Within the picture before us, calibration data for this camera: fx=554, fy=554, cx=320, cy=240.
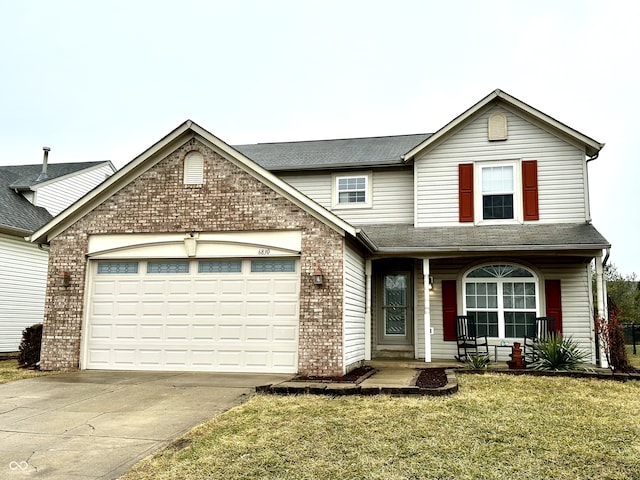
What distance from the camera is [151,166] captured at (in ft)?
38.8

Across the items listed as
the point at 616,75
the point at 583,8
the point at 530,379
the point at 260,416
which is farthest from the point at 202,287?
the point at 616,75

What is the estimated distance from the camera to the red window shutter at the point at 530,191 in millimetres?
13528

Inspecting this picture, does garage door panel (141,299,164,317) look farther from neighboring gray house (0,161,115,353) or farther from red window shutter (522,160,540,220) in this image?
red window shutter (522,160,540,220)

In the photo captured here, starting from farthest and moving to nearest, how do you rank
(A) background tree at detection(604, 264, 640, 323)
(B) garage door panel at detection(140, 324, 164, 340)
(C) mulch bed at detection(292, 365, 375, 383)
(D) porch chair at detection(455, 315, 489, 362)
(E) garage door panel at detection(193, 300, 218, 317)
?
(A) background tree at detection(604, 264, 640, 323), (D) porch chair at detection(455, 315, 489, 362), (B) garage door panel at detection(140, 324, 164, 340), (E) garage door panel at detection(193, 300, 218, 317), (C) mulch bed at detection(292, 365, 375, 383)

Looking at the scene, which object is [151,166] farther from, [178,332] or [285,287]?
[285,287]

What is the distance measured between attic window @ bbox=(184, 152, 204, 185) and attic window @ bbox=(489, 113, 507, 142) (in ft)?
24.0

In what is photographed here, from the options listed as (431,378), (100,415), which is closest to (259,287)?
(431,378)

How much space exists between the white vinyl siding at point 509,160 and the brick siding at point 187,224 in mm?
4325

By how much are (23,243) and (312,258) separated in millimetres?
10794

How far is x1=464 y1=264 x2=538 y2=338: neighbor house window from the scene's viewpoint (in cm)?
1319

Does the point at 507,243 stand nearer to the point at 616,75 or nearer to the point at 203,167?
the point at 203,167

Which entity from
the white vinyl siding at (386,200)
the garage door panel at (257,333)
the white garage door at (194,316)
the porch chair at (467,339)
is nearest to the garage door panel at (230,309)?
the white garage door at (194,316)

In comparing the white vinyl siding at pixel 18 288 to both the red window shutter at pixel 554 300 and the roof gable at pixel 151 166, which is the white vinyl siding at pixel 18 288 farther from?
the red window shutter at pixel 554 300

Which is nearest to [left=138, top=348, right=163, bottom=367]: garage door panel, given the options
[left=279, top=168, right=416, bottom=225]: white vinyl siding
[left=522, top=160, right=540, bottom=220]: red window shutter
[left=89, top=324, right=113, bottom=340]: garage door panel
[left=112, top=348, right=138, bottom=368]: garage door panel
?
[left=112, top=348, right=138, bottom=368]: garage door panel
